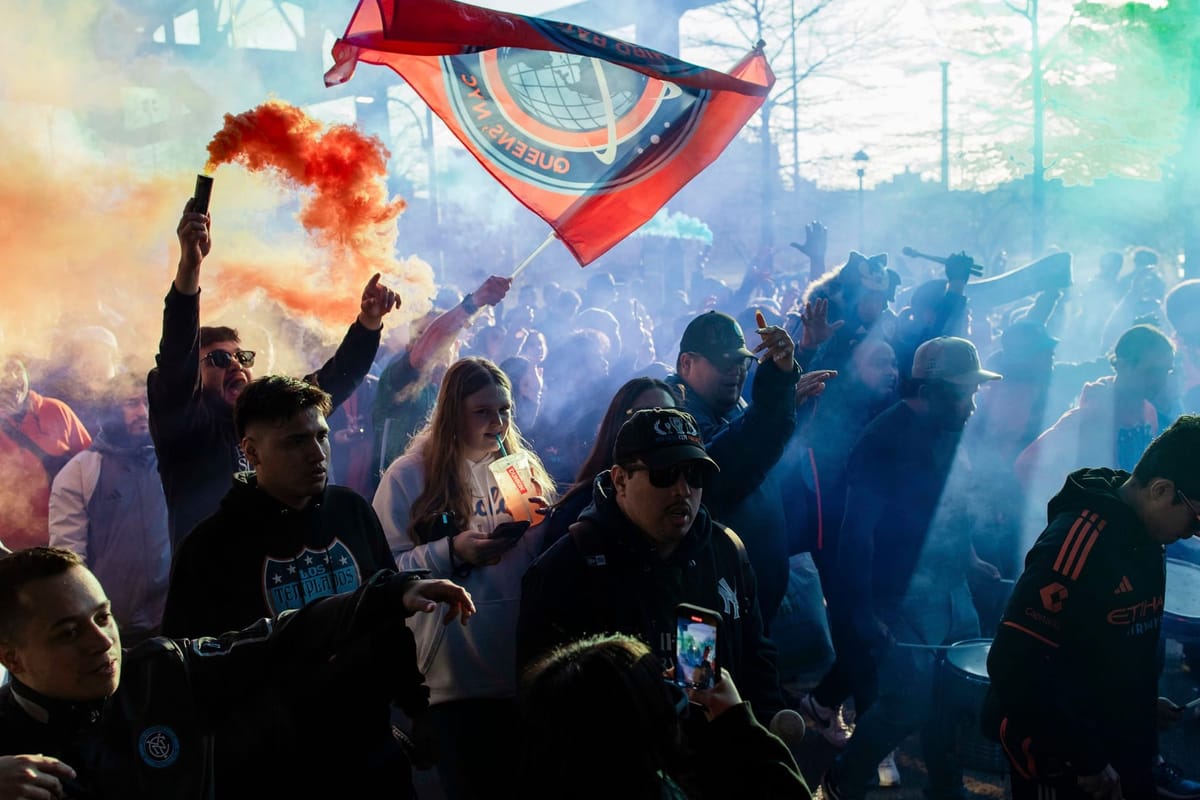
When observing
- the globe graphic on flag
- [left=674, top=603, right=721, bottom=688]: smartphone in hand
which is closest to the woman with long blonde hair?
[left=674, top=603, right=721, bottom=688]: smartphone in hand

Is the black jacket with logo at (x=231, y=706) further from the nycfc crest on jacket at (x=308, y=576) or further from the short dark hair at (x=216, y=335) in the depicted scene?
the short dark hair at (x=216, y=335)

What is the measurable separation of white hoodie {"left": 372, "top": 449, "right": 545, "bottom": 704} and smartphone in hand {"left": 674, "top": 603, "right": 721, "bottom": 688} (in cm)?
124

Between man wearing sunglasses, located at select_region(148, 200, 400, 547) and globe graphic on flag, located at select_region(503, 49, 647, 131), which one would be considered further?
globe graphic on flag, located at select_region(503, 49, 647, 131)

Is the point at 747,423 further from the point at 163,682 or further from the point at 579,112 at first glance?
the point at 163,682

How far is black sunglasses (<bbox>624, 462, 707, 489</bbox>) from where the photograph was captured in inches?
122

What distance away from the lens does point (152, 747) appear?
2.41 metres

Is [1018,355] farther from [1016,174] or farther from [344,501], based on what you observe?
[1016,174]

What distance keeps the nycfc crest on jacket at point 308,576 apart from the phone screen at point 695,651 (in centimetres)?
127

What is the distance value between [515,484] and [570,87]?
267 centimetres

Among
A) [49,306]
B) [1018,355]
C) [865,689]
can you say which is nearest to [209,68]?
[49,306]

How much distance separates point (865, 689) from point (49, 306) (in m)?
6.51

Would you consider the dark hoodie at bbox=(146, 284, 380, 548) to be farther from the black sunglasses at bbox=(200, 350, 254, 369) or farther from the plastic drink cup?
the plastic drink cup

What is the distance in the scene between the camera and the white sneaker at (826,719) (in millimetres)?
5117

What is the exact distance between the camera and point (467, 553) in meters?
3.67
